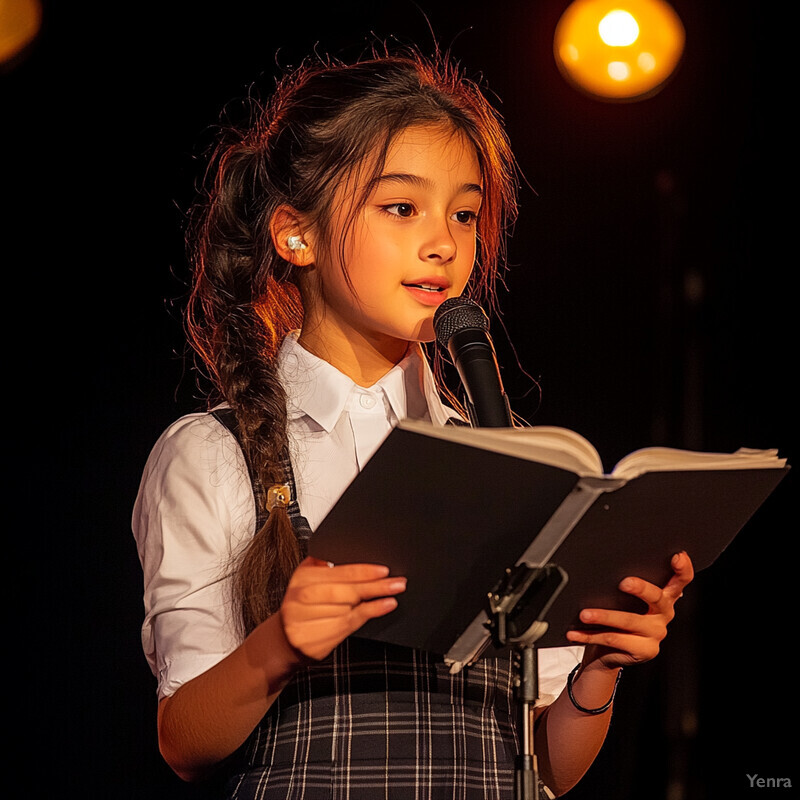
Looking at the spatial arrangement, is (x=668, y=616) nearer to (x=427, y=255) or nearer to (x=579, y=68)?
(x=427, y=255)

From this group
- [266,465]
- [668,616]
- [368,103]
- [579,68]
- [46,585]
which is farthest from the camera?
[579,68]

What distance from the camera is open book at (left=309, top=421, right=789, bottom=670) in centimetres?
82

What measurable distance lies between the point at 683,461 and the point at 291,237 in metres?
0.69

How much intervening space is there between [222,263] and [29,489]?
66 centimetres

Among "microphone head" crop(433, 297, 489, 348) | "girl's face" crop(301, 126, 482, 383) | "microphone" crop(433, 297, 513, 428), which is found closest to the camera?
"microphone" crop(433, 297, 513, 428)

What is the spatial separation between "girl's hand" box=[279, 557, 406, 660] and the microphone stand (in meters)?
0.09

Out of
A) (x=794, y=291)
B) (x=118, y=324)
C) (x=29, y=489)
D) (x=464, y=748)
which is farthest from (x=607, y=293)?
(x=464, y=748)

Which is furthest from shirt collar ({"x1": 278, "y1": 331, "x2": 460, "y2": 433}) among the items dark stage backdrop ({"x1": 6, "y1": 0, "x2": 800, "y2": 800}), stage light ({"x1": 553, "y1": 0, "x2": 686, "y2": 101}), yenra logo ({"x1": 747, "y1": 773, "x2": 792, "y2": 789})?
yenra logo ({"x1": 747, "y1": 773, "x2": 792, "y2": 789})

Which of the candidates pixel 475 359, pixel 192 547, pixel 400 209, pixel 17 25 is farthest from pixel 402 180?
pixel 17 25

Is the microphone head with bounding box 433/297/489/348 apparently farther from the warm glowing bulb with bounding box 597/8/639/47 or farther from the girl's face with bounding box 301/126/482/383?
the warm glowing bulb with bounding box 597/8/639/47

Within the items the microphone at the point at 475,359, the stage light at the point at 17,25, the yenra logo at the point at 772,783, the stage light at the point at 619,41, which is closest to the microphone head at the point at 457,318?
the microphone at the point at 475,359

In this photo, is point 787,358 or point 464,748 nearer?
point 464,748

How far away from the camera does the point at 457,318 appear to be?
1.13 metres

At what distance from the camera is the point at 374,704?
3.73 ft
